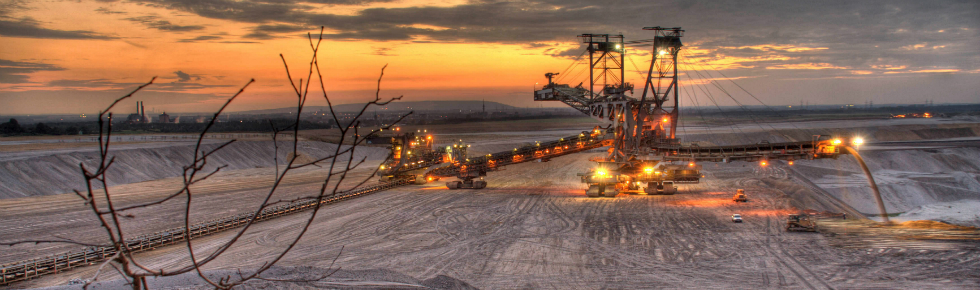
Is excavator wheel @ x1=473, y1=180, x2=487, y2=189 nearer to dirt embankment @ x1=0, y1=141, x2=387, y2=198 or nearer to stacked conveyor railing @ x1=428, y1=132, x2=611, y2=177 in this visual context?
stacked conveyor railing @ x1=428, y1=132, x2=611, y2=177

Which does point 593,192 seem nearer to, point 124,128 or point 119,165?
point 119,165

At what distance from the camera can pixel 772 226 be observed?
2661cm

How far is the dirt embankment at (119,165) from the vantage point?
41.8 metres

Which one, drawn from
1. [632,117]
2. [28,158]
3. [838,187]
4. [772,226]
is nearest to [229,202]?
[28,158]

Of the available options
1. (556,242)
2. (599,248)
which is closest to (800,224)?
(599,248)

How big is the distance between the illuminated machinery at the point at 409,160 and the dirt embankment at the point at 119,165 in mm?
3907

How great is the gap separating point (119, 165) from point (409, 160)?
26400mm

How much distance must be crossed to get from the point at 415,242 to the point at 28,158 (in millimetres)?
39587

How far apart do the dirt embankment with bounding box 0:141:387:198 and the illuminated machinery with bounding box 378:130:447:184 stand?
3907mm

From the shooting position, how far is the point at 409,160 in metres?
47.1

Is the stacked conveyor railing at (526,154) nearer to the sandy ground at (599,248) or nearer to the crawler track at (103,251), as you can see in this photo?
the sandy ground at (599,248)

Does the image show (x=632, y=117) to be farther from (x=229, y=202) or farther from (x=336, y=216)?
(x=229, y=202)

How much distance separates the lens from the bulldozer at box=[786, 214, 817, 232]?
2505 cm

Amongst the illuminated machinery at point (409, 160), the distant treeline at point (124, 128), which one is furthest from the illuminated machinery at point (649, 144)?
the distant treeline at point (124, 128)
